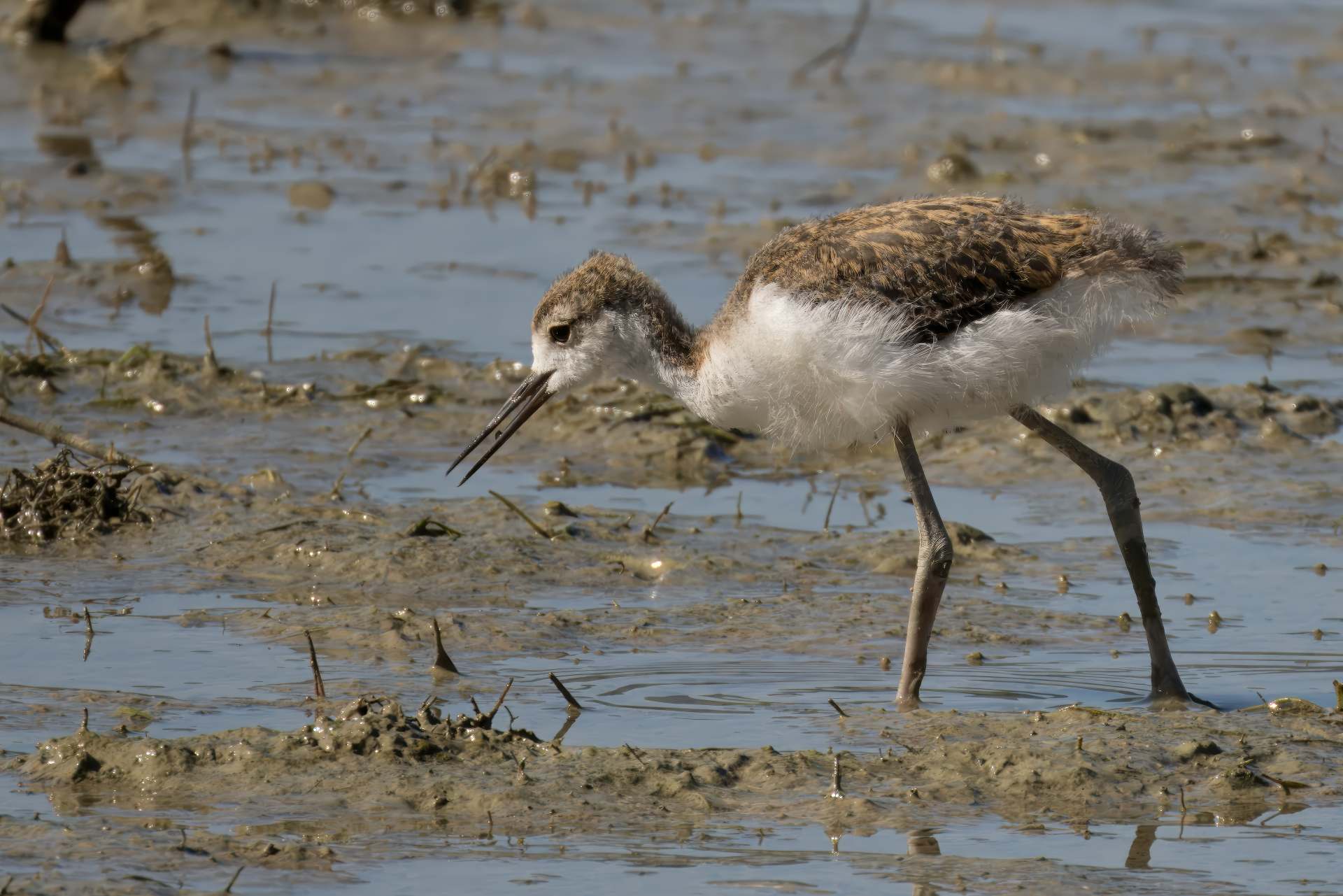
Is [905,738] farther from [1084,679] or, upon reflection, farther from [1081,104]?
[1081,104]

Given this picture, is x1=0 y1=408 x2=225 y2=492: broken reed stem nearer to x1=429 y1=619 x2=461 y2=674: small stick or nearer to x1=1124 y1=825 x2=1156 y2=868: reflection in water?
x1=429 y1=619 x2=461 y2=674: small stick

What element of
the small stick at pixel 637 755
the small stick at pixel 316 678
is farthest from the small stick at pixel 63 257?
the small stick at pixel 637 755

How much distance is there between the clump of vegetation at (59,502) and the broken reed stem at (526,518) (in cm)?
123

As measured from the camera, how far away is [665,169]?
40.3 feet

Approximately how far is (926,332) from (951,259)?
21cm

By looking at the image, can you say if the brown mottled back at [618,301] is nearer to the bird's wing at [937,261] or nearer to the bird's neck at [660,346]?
the bird's neck at [660,346]

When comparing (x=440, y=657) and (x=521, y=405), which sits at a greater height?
(x=521, y=405)

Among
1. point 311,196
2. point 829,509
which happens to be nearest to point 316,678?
point 829,509

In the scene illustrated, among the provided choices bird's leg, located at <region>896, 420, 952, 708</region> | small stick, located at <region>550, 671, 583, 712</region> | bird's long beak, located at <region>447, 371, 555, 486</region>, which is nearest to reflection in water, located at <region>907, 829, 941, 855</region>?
bird's leg, located at <region>896, 420, 952, 708</region>

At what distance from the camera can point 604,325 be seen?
610 centimetres

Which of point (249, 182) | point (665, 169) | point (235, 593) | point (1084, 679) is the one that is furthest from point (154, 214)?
point (1084, 679)

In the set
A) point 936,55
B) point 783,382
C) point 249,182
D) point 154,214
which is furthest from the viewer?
point 936,55

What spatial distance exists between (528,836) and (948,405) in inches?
71.4

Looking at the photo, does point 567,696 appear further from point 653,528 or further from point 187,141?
point 187,141
